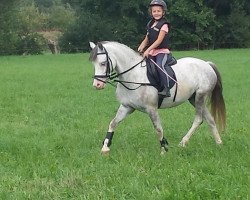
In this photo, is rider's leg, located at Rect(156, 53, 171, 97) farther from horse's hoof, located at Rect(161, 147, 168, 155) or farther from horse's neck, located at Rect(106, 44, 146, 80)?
horse's hoof, located at Rect(161, 147, 168, 155)

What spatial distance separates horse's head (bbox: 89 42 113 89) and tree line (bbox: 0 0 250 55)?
45.0 meters

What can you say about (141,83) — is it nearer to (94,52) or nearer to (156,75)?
(156,75)

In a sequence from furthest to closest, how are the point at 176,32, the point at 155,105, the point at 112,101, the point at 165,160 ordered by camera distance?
1. the point at 176,32
2. the point at 112,101
3. the point at 155,105
4. the point at 165,160

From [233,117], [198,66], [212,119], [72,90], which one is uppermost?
[198,66]

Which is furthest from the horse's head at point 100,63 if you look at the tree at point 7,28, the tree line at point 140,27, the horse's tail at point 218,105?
the tree at point 7,28

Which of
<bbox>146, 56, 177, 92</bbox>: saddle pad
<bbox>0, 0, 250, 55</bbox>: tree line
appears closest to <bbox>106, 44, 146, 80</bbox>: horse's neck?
<bbox>146, 56, 177, 92</bbox>: saddle pad

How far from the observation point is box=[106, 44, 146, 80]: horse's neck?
902 centimetres

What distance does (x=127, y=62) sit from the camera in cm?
909

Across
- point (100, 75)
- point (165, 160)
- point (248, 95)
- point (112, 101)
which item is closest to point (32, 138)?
point (100, 75)

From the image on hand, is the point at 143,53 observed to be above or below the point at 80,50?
above

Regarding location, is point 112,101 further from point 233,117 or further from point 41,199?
point 41,199

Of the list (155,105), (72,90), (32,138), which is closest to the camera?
(155,105)

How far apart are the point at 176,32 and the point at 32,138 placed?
148 ft

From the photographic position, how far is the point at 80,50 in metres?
55.5
